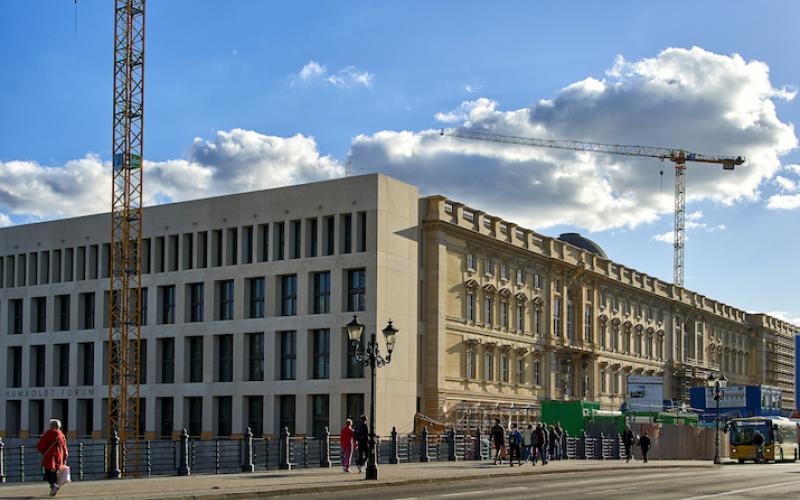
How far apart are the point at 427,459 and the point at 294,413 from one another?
→ 20.1 metres

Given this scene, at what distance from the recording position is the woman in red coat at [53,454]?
23.9 m

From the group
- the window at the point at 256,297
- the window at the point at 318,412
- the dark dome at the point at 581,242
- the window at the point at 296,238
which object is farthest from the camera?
the dark dome at the point at 581,242

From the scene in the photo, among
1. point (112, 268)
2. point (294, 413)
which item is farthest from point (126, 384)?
point (294, 413)

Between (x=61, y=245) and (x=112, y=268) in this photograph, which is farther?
(x=61, y=245)

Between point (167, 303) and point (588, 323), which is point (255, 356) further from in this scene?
point (588, 323)

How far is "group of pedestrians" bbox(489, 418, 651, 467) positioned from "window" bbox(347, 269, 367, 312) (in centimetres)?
1284

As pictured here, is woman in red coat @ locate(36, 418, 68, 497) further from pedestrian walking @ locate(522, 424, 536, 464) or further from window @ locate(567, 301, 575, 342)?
window @ locate(567, 301, 575, 342)

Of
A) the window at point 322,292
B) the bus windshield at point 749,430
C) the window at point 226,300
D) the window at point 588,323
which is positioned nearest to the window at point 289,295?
the window at point 322,292

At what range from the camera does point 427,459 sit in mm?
49719

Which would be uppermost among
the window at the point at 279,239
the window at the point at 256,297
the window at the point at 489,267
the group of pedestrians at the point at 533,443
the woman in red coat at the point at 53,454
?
the window at the point at 279,239

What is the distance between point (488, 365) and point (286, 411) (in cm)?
1382

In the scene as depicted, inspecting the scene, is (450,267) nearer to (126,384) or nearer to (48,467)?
(126,384)

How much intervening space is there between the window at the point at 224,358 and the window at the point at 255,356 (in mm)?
1477

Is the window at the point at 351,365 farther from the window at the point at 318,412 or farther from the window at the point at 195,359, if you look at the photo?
the window at the point at 195,359
